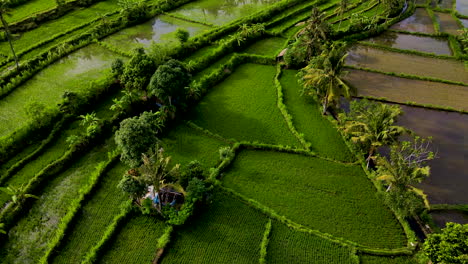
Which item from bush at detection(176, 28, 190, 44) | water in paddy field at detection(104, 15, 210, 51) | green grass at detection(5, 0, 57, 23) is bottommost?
water in paddy field at detection(104, 15, 210, 51)

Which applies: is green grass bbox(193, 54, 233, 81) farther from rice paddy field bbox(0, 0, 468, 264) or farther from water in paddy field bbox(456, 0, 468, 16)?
water in paddy field bbox(456, 0, 468, 16)

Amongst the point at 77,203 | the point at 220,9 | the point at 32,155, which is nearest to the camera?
the point at 77,203

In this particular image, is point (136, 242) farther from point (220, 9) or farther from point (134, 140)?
point (220, 9)

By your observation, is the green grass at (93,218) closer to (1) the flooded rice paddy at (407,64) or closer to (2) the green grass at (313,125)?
(2) the green grass at (313,125)

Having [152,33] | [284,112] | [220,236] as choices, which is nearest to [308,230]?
[220,236]

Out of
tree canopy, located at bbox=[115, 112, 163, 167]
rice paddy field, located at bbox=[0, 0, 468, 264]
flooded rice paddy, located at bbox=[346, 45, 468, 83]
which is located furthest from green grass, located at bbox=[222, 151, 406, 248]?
flooded rice paddy, located at bbox=[346, 45, 468, 83]

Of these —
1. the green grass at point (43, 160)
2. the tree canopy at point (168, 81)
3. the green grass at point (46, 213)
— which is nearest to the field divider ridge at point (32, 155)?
the green grass at point (43, 160)
